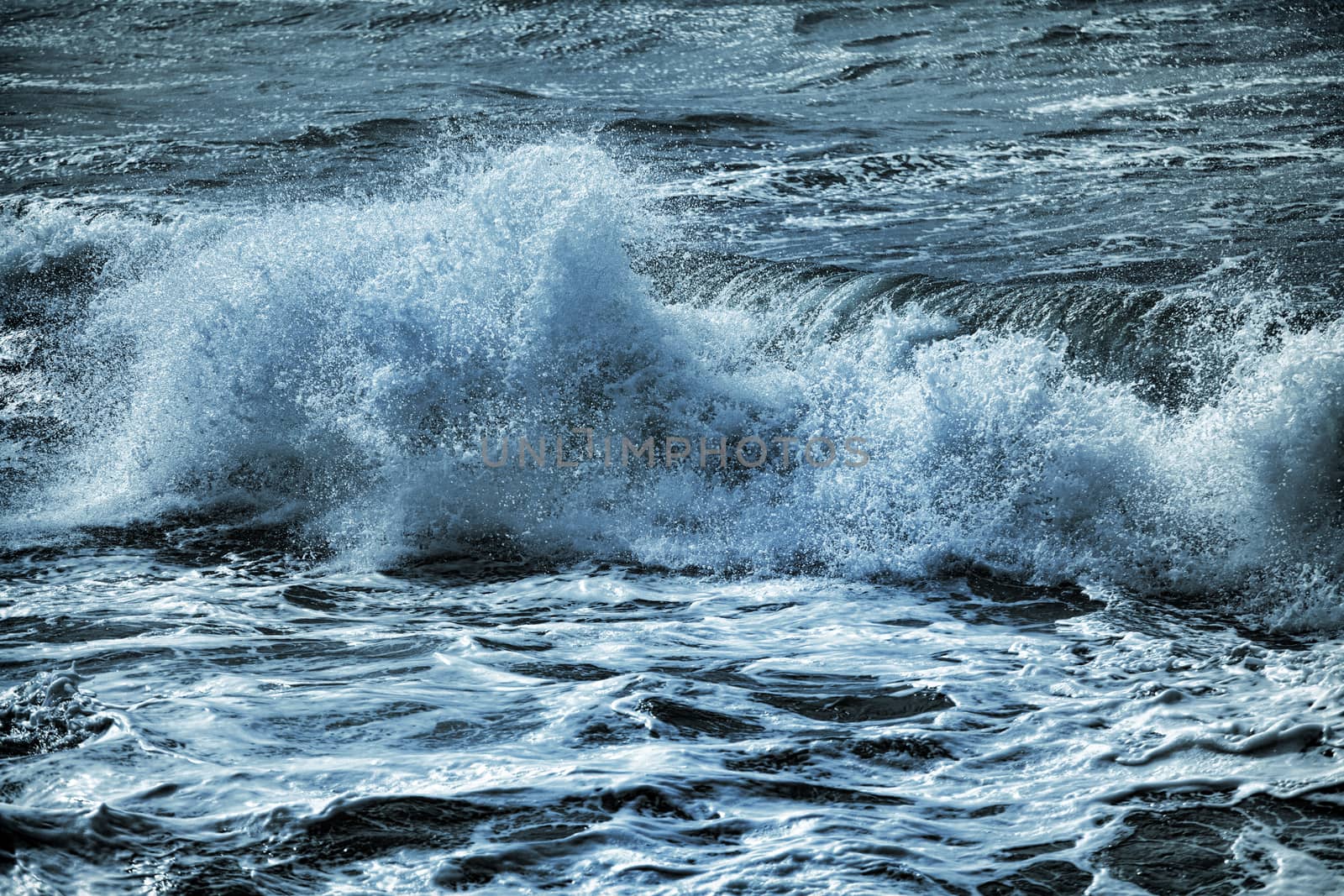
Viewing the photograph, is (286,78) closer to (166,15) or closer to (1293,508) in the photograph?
(166,15)

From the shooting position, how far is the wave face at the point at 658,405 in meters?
5.12

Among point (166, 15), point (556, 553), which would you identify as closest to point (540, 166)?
point (556, 553)

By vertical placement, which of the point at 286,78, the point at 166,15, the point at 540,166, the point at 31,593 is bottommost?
the point at 31,593

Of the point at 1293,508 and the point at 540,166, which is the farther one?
the point at 540,166

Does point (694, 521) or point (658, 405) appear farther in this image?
point (658, 405)

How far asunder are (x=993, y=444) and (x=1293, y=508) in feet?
4.07

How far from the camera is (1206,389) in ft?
18.2

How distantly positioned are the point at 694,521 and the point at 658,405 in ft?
2.91

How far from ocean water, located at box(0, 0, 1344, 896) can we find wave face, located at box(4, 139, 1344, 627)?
1.0 inches

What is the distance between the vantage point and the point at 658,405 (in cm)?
647

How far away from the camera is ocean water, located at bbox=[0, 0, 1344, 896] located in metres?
3.21

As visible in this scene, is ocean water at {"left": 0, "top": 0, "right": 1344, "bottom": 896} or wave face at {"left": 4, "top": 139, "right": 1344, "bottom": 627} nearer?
ocean water at {"left": 0, "top": 0, "right": 1344, "bottom": 896}

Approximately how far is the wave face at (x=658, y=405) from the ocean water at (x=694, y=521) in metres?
0.03

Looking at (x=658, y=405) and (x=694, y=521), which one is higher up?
(x=658, y=405)
